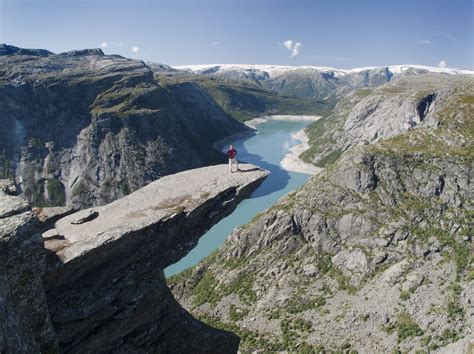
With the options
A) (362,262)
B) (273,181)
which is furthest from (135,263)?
(273,181)

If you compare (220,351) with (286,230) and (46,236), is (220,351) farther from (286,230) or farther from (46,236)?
(286,230)

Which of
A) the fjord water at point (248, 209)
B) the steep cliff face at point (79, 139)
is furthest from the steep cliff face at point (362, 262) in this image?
the steep cliff face at point (79, 139)

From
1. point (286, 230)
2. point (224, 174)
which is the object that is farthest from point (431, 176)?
point (224, 174)

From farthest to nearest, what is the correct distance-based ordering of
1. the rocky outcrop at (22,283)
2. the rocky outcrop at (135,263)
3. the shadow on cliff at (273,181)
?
the shadow on cliff at (273,181), the rocky outcrop at (135,263), the rocky outcrop at (22,283)

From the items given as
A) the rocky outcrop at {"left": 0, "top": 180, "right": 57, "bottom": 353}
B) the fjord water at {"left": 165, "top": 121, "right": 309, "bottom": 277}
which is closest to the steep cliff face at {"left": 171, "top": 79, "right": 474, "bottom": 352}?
the fjord water at {"left": 165, "top": 121, "right": 309, "bottom": 277}

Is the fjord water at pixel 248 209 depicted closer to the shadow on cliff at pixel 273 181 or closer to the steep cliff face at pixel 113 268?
the shadow on cliff at pixel 273 181

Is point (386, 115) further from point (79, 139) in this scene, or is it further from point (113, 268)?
point (113, 268)
